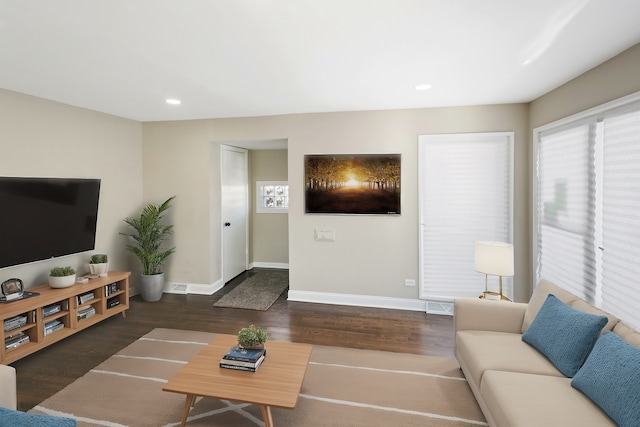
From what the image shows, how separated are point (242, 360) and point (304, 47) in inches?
86.2

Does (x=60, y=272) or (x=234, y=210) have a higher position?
(x=234, y=210)

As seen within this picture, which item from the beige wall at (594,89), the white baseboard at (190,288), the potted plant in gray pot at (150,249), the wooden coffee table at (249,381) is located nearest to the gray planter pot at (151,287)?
the potted plant in gray pot at (150,249)

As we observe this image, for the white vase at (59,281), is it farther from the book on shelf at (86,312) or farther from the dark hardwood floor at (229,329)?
the dark hardwood floor at (229,329)

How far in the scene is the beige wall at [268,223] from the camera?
6117 millimetres

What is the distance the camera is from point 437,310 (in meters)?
4.03

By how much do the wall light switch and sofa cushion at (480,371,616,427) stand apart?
2620mm

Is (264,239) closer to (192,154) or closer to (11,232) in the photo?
(192,154)

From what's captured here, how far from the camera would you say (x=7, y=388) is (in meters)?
1.72

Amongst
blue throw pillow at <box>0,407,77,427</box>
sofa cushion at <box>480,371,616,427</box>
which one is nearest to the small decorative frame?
sofa cushion at <box>480,371,616,427</box>

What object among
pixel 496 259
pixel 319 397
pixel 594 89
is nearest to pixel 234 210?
pixel 319 397

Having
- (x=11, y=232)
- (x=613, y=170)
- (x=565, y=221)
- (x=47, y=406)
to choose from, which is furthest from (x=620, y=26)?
(x=11, y=232)

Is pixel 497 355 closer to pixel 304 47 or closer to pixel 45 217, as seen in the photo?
pixel 304 47

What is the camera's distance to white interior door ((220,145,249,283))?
16.9 feet

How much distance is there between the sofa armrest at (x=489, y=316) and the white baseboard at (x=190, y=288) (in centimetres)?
348
